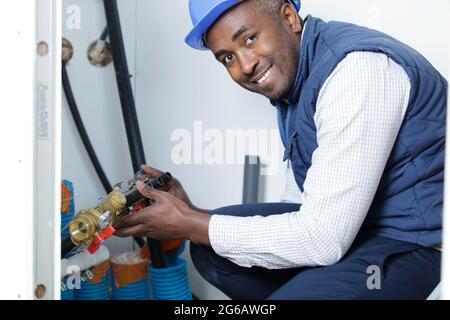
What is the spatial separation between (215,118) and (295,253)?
870 millimetres

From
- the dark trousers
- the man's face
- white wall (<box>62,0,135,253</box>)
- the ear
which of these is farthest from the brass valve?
white wall (<box>62,0,135,253</box>)

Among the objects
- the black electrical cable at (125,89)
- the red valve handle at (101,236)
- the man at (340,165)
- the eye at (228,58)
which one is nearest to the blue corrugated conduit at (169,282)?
the black electrical cable at (125,89)

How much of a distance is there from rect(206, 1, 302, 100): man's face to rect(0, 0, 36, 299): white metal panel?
536 millimetres

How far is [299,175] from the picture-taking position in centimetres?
132

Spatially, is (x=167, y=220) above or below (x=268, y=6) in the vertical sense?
below

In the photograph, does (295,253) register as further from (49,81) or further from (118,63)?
(118,63)

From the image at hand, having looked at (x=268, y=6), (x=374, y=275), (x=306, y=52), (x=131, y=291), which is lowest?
(x=131, y=291)

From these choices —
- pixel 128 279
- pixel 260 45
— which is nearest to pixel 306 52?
pixel 260 45

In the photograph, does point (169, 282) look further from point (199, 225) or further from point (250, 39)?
point (250, 39)

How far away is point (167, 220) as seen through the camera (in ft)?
3.70

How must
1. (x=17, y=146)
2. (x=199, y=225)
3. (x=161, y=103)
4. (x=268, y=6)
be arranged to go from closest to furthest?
(x=17, y=146), (x=199, y=225), (x=268, y=6), (x=161, y=103)

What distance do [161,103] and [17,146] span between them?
113 cm
